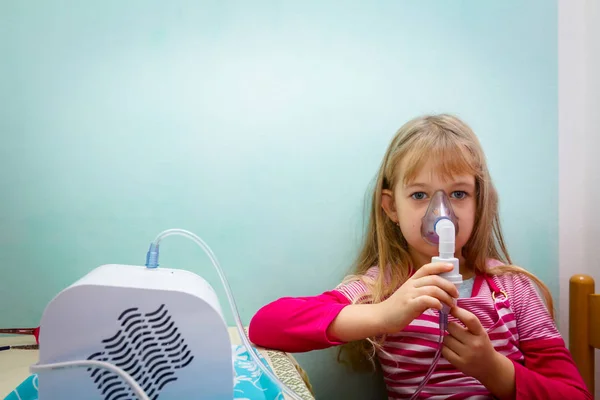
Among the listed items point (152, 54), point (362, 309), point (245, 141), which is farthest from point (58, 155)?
point (362, 309)

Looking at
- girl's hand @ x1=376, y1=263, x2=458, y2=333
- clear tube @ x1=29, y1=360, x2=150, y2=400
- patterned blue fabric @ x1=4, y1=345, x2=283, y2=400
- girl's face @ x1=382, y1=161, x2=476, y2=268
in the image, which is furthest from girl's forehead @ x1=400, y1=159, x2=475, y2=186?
clear tube @ x1=29, y1=360, x2=150, y2=400

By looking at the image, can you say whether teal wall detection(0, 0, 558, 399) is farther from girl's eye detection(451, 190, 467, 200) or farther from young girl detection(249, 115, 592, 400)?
girl's eye detection(451, 190, 467, 200)

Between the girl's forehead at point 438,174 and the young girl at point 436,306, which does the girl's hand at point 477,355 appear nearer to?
the young girl at point 436,306

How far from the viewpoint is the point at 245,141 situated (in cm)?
104

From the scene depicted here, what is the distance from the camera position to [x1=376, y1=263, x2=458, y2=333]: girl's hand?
2.23 ft

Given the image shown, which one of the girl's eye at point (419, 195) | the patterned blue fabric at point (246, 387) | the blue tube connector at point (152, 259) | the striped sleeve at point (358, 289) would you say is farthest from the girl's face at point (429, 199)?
the blue tube connector at point (152, 259)

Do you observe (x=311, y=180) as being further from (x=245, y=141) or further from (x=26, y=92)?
(x=26, y=92)

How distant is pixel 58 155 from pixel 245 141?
44 centimetres

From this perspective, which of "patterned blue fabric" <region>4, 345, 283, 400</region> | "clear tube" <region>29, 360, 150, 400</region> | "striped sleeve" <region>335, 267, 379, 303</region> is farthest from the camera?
Answer: "striped sleeve" <region>335, 267, 379, 303</region>

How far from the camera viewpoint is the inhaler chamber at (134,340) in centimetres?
56

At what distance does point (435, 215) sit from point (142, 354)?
56 cm

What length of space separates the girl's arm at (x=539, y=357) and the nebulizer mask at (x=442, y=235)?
0.16 m

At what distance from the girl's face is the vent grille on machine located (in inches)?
20.2

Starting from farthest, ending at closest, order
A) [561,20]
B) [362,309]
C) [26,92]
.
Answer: [561,20] < [26,92] < [362,309]
